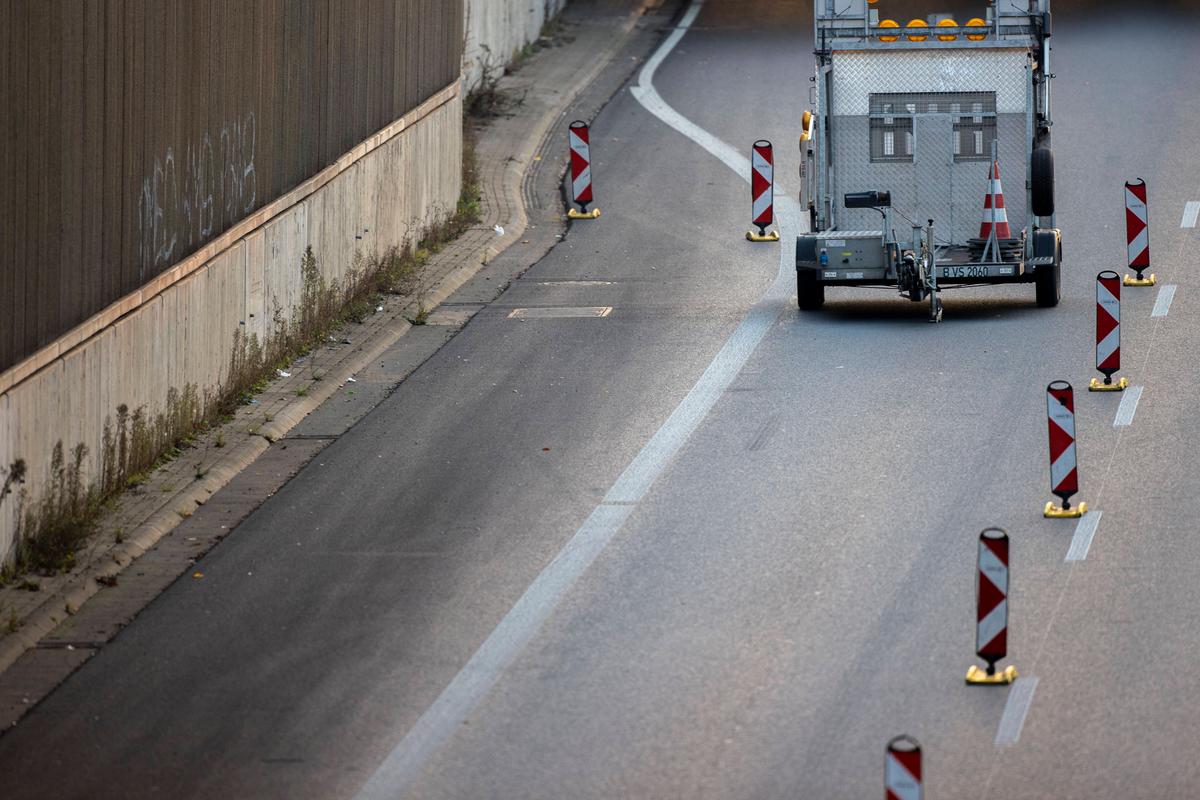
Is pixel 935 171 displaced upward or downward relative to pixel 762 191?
upward

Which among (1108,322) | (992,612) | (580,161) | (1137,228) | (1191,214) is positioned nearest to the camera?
(992,612)

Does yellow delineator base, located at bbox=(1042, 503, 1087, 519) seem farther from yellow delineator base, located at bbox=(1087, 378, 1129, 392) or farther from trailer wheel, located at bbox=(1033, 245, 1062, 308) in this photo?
trailer wheel, located at bbox=(1033, 245, 1062, 308)

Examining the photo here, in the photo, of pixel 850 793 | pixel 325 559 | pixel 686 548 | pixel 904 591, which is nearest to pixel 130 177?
pixel 325 559

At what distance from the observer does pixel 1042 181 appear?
20578 mm

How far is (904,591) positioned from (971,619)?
62cm

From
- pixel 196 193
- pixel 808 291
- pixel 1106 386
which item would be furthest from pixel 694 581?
pixel 808 291

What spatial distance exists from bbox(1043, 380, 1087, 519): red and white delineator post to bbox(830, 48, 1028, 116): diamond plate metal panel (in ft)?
25.8

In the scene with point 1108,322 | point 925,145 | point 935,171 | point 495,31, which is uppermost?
point 495,31

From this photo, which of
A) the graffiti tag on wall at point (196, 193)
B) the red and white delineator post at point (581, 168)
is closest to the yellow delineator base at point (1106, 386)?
the graffiti tag on wall at point (196, 193)

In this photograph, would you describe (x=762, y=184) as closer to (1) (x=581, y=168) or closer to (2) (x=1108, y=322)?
(1) (x=581, y=168)

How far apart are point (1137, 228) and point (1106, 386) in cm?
468

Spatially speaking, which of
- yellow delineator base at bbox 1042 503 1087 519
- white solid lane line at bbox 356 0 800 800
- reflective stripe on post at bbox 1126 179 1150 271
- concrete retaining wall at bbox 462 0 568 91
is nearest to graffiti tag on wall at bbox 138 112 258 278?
white solid lane line at bbox 356 0 800 800

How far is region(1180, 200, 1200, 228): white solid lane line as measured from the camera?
81.6ft

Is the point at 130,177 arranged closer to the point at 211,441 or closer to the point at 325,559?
the point at 211,441
